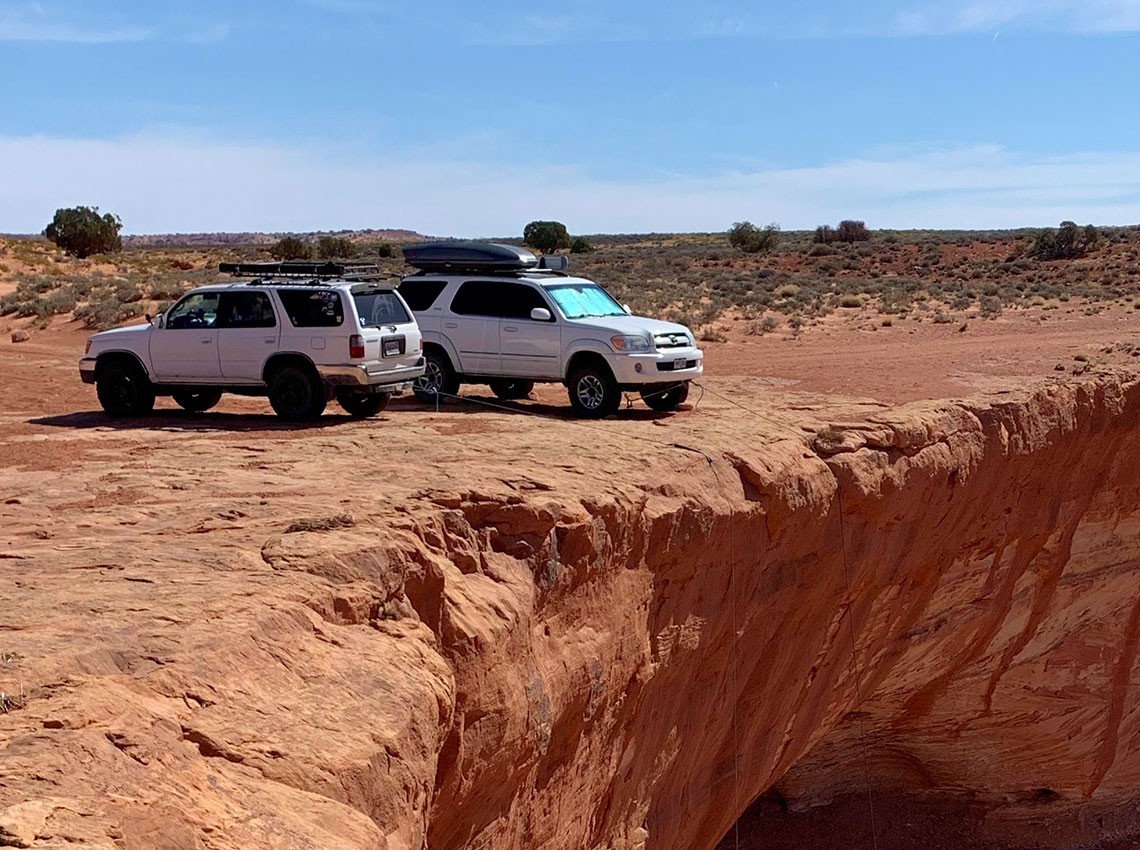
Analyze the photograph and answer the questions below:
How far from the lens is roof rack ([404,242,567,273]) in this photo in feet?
53.2

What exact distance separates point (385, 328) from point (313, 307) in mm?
878

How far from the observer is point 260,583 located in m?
6.49

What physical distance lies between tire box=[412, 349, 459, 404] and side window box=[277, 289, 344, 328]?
9.09 ft

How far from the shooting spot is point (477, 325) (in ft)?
52.6

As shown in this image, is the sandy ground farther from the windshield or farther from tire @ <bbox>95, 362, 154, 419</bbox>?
the windshield

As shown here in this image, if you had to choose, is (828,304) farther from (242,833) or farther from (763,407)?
(242,833)

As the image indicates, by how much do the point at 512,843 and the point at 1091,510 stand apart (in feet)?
38.5

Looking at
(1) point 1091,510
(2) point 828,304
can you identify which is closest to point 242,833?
(1) point 1091,510

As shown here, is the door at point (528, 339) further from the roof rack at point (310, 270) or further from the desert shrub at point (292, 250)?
the desert shrub at point (292, 250)

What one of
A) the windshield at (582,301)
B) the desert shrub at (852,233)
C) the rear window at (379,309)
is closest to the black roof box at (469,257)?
the windshield at (582,301)

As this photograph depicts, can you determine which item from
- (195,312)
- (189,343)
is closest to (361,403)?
(189,343)

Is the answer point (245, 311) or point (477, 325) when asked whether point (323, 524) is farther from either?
point (477, 325)

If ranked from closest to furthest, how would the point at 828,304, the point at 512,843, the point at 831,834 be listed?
the point at 512,843, the point at 831,834, the point at 828,304

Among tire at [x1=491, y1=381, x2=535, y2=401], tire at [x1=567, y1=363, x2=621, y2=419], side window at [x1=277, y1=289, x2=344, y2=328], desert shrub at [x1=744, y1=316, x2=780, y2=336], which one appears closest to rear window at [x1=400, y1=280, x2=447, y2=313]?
tire at [x1=491, y1=381, x2=535, y2=401]
